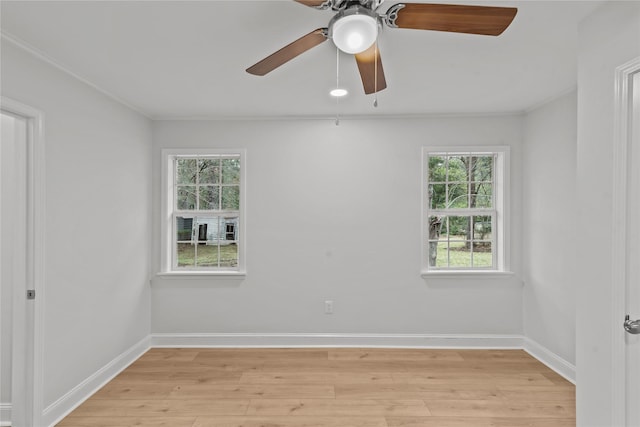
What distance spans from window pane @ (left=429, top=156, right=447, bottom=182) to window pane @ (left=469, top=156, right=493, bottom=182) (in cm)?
30

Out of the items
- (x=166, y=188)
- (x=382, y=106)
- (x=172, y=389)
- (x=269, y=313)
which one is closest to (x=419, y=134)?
(x=382, y=106)

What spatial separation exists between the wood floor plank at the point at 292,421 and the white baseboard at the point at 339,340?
1.33 metres

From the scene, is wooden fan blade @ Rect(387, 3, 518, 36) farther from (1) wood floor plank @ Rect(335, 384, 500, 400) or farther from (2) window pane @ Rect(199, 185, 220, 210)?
(2) window pane @ Rect(199, 185, 220, 210)

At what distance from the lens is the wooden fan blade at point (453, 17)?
1.34 metres

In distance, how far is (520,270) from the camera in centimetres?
378

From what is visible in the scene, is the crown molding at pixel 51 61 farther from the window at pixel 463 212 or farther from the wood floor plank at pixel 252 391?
the window at pixel 463 212

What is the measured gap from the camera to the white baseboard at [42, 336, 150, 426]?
2459mm

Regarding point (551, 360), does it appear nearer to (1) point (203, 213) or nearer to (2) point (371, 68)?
(2) point (371, 68)

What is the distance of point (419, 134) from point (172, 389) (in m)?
3.36

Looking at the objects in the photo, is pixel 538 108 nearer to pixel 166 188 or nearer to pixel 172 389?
pixel 166 188

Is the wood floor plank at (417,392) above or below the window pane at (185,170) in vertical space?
below

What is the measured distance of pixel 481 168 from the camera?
3908 millimetres

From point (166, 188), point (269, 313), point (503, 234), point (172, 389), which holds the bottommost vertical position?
point (172, 389)

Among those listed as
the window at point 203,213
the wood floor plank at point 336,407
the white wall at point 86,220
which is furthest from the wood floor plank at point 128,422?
the window at point 203,213
